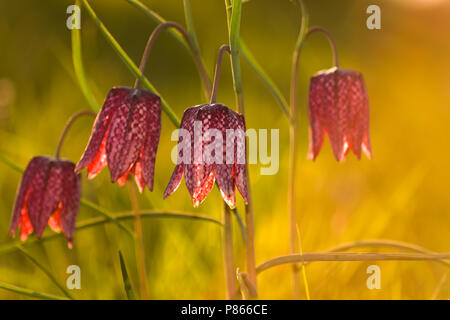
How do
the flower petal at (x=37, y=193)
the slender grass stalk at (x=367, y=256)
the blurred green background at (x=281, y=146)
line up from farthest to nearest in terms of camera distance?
1. the blurred green background at (x=281, y=146)
2. the flower petal at (x=37, y=193)
3. the slender grass stalk at (x=367, y=256)

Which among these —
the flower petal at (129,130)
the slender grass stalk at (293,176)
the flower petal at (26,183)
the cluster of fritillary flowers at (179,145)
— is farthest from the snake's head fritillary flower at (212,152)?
the flower petal at (26,183)

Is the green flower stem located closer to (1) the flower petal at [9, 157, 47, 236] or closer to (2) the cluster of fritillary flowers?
(2) the cluster of fritillary flowers

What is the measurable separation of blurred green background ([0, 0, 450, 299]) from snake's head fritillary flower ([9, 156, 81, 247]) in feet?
0.92

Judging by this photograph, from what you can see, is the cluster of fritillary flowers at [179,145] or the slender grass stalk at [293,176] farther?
the slender grass stalk at [293,176]

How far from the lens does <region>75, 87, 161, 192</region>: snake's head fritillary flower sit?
1.07m

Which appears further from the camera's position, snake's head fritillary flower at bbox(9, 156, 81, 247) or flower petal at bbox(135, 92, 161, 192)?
snake's head fritillary flower at bbox(9, 156, 81, 247)

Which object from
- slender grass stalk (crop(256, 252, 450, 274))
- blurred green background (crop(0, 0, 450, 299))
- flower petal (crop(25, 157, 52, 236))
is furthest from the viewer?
blurred green background (crop(0, 0, 450, 299))

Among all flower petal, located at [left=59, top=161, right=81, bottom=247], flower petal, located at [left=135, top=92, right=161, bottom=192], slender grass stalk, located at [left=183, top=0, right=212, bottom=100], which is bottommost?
flower petal, located at [left=59, top=161, right=81, bottom=247]


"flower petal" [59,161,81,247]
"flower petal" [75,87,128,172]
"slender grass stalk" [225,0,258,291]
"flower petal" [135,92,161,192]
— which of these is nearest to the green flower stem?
"slender grass stalk" [225,0,258,291]

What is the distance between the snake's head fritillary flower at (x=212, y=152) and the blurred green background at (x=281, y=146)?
472 millimetres

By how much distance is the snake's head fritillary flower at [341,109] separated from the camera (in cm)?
130

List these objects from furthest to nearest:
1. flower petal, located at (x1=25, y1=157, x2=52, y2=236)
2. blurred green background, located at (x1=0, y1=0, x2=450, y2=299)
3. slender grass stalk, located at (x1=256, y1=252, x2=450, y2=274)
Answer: blurred green background, located at (x1=0, y1=0, x2=450, y2=299) < flower petal, located at (x1=25, y1=157, x2=52, y2=236) < slender grass stalk, located at (x1=256, y1=252, x2=450, y2=274)

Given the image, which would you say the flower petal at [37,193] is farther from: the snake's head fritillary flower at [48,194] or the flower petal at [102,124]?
the flower petal at [102,124]
